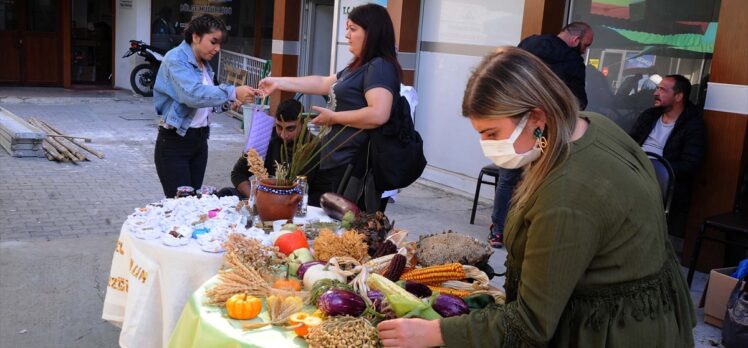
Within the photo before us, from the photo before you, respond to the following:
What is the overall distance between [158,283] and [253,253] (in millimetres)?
512

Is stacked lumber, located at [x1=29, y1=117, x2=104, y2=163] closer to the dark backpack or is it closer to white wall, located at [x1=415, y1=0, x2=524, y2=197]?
white wall, located at [x1=415, y1=0, x2=524, y2=197]

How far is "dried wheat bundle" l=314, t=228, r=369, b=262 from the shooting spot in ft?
9.40

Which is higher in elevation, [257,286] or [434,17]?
[434,17]

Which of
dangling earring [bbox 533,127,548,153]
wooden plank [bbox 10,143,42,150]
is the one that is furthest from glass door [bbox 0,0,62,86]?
dangling earring [bbox 533,127,548,153]

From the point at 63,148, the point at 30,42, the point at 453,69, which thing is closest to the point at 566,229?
the point at 453,69

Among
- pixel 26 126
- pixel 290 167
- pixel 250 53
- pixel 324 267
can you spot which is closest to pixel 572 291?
pixel 324 267

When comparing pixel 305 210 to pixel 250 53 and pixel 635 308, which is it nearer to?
pixel 635 308

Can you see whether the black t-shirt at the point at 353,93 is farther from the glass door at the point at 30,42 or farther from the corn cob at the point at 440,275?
the glass door at the point at 30,42

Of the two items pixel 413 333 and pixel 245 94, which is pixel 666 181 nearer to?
pixel 245 94

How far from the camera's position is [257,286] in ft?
8.38

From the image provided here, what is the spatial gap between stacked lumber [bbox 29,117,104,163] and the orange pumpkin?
22.3ft

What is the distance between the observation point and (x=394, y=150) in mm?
4129

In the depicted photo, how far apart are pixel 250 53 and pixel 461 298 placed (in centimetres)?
1349

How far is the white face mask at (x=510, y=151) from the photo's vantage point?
1.94 metres
